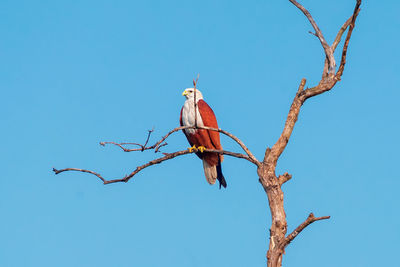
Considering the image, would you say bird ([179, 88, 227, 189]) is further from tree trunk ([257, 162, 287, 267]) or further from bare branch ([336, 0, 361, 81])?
bare branch ([336, 0, 361, 81])

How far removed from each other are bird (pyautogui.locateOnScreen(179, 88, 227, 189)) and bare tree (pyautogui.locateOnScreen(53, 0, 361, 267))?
179cm

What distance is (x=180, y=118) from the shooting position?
9.45 metres

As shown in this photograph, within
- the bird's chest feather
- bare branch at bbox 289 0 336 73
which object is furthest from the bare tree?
the bird's chest feather

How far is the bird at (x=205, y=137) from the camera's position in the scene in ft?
30.0

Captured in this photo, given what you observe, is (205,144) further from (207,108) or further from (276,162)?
(276,162)

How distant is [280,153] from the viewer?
6707 mm

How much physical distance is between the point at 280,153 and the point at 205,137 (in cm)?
262

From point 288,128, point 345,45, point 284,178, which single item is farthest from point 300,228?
point 345,45

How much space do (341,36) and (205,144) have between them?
2903 mm

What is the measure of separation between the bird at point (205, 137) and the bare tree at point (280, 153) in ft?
5.87

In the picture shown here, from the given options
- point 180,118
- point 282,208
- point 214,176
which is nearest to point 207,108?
point 180,118

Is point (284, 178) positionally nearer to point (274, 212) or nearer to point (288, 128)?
point (274, 212)

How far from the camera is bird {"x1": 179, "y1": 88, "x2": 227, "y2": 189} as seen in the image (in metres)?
9.13

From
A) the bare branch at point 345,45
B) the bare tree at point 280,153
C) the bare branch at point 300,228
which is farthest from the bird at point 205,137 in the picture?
the bare branch at point 300,228
